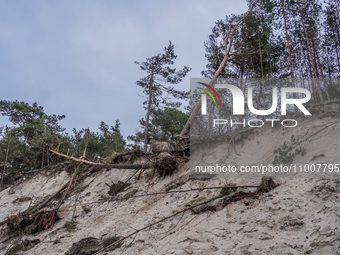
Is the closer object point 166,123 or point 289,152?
point 289,152

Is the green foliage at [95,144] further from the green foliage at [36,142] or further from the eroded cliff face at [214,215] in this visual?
the eroded cliff face at [214,215]

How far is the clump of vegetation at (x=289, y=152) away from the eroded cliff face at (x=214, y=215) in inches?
4.4

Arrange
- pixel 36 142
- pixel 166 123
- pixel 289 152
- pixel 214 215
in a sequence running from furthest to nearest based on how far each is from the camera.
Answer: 1. pixel 166 123
2. pixel 36 142
3. pixel 289 152
4. pixel 214 215

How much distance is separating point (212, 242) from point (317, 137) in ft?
14.6

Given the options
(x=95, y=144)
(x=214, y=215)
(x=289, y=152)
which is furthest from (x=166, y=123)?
(x=214, y=215)

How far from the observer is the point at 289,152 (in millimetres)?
7793

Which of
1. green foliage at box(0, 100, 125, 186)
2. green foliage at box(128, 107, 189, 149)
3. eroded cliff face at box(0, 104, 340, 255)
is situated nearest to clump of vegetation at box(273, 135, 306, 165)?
eroded cliff face at box(0, 104, 340, 255)

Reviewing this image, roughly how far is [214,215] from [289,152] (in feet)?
10.3

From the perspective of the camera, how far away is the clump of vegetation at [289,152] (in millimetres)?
7443

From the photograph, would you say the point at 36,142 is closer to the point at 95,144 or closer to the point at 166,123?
the point at 95,144

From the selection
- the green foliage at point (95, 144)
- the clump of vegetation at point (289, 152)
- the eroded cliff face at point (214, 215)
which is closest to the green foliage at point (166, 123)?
the green foliage at point (95, 144)

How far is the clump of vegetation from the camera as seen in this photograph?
24.4 feet

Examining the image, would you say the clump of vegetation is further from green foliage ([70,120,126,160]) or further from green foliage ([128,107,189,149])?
green foliage ([128,107,189,149])

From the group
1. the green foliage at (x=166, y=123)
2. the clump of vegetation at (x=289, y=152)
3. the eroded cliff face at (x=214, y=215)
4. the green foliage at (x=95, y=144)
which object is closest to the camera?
the eroded cliff face at (x=214, y=215)
